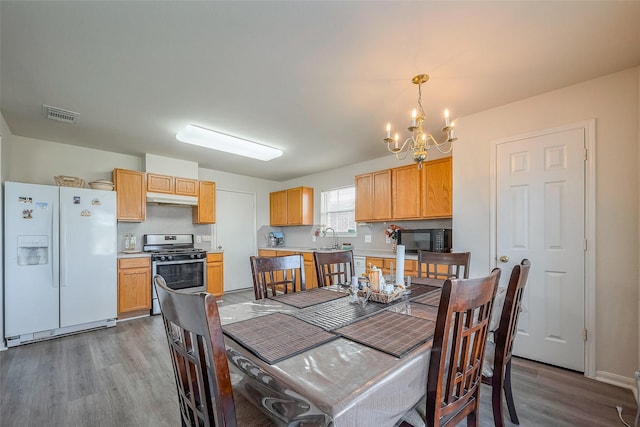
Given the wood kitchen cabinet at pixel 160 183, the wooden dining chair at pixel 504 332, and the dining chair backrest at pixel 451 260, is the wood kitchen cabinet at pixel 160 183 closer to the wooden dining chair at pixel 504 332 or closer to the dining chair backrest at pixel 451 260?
the dining chair backrest at pixel 451 260

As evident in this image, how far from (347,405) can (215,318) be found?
43 centimetres

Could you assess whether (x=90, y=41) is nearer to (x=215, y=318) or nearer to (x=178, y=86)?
(x=178, y=86)

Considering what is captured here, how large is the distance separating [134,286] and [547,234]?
4994 millimetres

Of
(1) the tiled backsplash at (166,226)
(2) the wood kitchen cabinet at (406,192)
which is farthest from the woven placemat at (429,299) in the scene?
(1) the tiled backsplash at (166,226)

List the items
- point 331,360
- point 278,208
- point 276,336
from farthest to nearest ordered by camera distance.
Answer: point 278,208
point 276,336
point 331,360

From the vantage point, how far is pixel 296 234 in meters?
6.23

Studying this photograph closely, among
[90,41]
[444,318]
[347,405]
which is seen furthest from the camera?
[90,41]

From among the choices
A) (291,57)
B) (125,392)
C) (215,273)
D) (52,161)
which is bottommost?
(125,392)

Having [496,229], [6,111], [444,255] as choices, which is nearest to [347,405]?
[444,255]

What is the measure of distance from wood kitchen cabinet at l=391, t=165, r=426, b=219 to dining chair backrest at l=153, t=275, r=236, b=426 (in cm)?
339

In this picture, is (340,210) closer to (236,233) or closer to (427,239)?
(427,239)

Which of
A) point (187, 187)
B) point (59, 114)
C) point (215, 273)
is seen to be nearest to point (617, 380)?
point (215, 273)

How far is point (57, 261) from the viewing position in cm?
326

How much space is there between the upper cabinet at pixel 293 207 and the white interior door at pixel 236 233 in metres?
0.50
